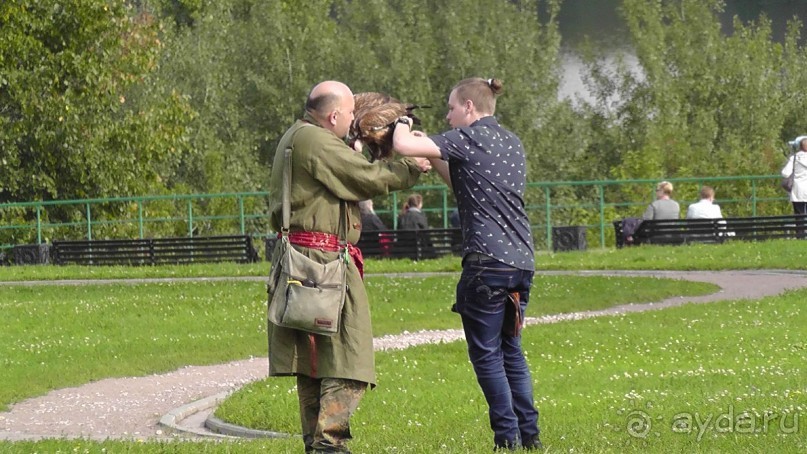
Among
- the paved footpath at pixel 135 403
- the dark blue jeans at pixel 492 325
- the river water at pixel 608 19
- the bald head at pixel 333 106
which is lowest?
the paved footpath at pixel 135 403

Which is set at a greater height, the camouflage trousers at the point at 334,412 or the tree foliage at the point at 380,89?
the tree foliage at the point at 380,89

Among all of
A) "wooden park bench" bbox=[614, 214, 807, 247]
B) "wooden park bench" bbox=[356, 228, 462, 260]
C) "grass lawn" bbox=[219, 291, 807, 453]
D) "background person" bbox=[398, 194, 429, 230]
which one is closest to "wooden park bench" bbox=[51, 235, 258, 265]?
"wooden park bench" bbox=[356, 228, 462, 260]

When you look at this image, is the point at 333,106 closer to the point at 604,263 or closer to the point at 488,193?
the point at 488,193

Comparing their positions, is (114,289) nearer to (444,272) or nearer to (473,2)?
(444,272)

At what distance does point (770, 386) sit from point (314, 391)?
452 cm

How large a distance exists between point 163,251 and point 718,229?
10.5 metres

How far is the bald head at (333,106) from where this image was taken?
24.7 ft

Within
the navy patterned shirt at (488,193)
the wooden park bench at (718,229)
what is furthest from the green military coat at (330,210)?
the wooden park bench at (718,229)

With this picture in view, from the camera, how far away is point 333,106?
7531 mm

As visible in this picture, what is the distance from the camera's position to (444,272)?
2647cm

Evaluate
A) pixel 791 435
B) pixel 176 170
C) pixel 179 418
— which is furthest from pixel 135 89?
pixel 791 435

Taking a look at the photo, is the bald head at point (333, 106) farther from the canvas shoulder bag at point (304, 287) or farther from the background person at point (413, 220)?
the background person at point (413, 220)

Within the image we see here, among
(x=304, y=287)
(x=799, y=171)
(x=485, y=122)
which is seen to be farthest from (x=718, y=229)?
(x=304, y=287)

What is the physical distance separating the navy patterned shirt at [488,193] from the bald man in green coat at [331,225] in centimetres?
32
